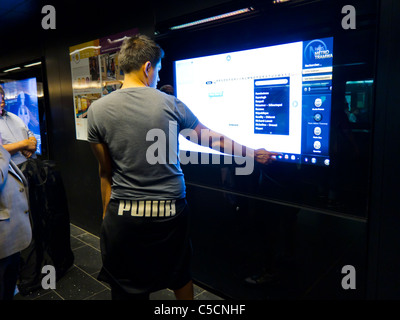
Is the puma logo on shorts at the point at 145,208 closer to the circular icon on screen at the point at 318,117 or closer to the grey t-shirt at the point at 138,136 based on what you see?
the grey t-shirt at the point at 138,136

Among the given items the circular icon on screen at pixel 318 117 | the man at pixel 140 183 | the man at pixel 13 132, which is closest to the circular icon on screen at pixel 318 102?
the circular icon on screen at pixel 318 117

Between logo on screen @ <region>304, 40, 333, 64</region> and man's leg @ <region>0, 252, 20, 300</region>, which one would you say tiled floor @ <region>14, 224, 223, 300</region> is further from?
logo on screen @ <region>304, 40, 333, 64</region>

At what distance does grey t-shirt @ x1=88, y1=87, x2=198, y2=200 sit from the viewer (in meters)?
1.45

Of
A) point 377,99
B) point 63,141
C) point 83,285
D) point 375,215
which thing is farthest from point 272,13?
point 63,141

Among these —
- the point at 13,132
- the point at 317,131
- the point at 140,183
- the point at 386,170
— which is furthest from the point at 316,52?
the point at 13,132

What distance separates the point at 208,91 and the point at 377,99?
3.50 feet

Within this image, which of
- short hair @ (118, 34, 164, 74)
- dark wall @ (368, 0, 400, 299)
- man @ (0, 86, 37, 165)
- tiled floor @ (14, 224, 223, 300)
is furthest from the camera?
man @ (0, 86, 37, 165)

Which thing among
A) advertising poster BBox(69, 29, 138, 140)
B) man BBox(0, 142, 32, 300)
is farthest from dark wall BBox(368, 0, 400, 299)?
advertising poster BBox(69, 29, 138, 140)

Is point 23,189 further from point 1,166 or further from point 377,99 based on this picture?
point 377,99

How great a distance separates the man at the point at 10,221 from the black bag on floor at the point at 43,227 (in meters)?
0.81

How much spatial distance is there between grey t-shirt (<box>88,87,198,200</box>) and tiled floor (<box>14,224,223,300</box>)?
4.04ft

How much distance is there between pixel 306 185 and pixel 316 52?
73cm

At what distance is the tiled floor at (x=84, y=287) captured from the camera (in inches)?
94.1

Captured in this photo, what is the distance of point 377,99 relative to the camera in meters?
1.45
